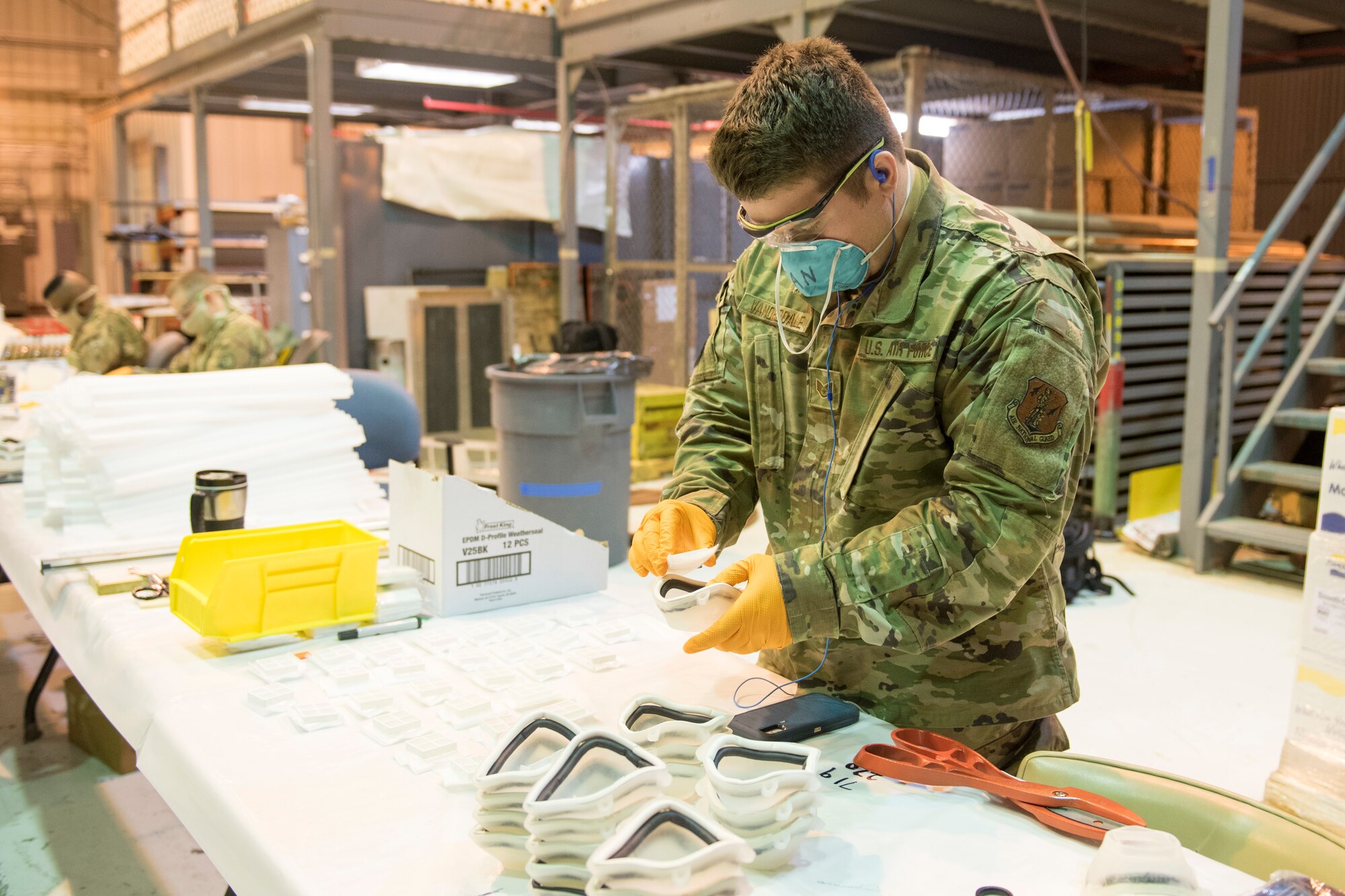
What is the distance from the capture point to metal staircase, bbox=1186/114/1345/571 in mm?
4801

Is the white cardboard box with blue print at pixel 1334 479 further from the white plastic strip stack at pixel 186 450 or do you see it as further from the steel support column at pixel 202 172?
the steel support column at pixel 202 172

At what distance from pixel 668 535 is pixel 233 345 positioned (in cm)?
526

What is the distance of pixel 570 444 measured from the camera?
4.47 m

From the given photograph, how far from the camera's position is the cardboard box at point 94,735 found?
118 inches

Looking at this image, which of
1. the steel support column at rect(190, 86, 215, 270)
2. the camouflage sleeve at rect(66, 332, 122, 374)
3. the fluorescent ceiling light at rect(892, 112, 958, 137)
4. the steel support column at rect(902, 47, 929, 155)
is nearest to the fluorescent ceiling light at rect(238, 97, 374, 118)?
the steel support column at rect(190, 86, 215, 270)

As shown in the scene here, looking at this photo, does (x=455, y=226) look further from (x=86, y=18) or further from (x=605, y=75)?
(x=86, y=18)

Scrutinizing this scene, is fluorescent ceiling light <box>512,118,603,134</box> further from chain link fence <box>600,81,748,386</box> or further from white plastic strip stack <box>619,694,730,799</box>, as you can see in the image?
white plastic strip stack <box>619,694,730,799</box>

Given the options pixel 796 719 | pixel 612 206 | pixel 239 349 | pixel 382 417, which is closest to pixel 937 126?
pixel 612 206

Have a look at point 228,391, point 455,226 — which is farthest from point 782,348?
point 455,226

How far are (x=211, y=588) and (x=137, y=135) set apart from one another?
650 inches

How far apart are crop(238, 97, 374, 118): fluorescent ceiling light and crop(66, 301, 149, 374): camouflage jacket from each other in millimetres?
3309

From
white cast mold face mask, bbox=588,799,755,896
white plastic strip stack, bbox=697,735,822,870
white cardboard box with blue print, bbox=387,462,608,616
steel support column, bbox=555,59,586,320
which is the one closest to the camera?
white cast mold face mask, bbox=588,799,755,896

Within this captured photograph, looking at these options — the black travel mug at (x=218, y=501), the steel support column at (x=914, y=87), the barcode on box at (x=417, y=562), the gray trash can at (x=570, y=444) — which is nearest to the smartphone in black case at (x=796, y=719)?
the barcode on box at (x=417, y=562)

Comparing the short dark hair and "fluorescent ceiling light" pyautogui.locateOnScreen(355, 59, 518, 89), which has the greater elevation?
"fluorescent ceiling light" pyautogui.locateOnScreen(355, 59, 518, 89)
